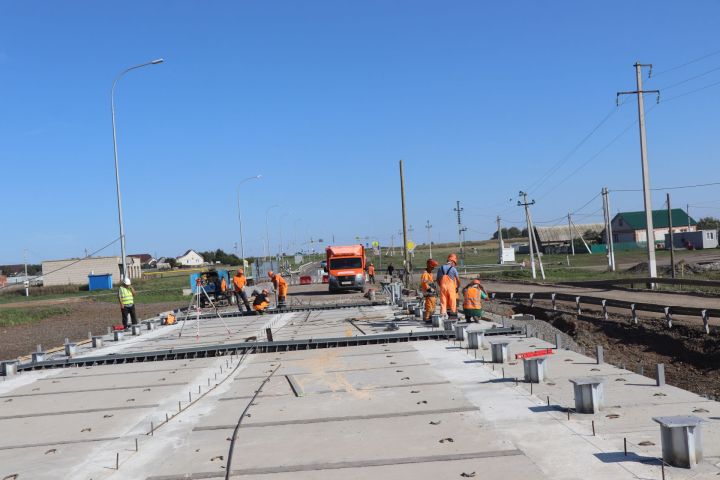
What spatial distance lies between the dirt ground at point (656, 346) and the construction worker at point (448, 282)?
3.71 m

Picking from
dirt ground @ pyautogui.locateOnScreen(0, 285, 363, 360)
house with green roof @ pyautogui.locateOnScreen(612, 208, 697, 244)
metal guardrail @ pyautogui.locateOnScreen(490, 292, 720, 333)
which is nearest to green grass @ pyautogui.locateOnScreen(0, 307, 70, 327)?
dirt ground @ pyautogui.locateOnScreen(0, 285, 363, 360)

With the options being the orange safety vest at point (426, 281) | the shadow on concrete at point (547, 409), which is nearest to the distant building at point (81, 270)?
the orange safety vest at point (426, 281)

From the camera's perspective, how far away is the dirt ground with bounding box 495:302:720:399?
16.6m

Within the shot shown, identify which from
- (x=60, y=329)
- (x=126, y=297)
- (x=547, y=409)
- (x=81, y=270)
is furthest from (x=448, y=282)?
(x=81, y=270)

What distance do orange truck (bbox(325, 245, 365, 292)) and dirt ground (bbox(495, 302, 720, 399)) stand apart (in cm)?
1965

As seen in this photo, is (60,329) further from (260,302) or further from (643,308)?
(643,308)

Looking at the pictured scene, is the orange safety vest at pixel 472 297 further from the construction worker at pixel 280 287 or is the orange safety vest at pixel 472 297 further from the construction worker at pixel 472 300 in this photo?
the construction worker at pixel 280 287

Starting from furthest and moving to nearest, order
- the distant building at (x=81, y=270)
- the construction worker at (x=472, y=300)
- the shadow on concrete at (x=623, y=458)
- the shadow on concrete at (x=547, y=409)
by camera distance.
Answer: the distant building at (x=81, y=270)
the construction worker at (x=472, y=300)
the shadow on concrete at (x=547, y=409)
the shadow on concrete at (x=623, y=458)

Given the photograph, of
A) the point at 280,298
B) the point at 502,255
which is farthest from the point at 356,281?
the point at 502,255

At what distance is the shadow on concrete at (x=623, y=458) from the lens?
19.4 feet

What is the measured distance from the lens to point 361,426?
7.85m

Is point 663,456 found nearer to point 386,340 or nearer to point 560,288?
point 386,340

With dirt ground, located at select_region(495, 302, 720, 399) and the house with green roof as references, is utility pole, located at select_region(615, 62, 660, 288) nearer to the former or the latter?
dirt ground, located at select_region(495, 302, 720, 399)

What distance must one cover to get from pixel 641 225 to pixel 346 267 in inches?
3093
